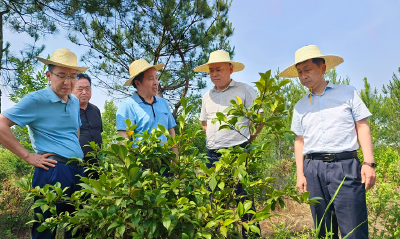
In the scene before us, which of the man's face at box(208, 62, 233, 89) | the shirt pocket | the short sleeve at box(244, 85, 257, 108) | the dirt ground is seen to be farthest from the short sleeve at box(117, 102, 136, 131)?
the dirt ground

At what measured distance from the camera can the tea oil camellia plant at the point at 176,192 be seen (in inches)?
49.2

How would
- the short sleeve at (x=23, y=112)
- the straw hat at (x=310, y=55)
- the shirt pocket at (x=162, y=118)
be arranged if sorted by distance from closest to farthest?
the short sleeve at (x=23, y=112) → the straw hat at (x=310, y=55) → the shirt pocket at (x=162, y=118)

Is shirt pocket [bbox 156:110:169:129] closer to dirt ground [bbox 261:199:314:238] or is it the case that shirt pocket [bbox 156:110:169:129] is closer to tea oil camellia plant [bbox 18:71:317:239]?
tea oil camellia plant [bbox 18:71:317:239]

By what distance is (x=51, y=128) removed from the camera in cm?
212

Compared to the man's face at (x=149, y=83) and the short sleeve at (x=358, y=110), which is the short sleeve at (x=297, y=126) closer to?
the short sleeve at (x=358, y=110)

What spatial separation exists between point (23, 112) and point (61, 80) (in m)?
0.35

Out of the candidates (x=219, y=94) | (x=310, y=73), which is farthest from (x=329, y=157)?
(x=219, y=94)

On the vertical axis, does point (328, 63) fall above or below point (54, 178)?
above

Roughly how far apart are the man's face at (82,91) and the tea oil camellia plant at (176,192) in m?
1.65

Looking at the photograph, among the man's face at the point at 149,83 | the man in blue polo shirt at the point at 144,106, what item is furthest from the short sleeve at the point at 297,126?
the man's face at the point at 149,83

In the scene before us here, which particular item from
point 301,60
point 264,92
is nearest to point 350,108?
point 301,60

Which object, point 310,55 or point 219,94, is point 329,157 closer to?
point 310,55

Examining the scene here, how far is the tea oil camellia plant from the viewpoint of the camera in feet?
4.10

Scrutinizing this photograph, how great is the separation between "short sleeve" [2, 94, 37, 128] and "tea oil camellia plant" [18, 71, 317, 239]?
708 mm
